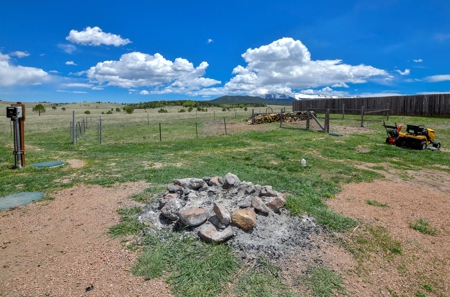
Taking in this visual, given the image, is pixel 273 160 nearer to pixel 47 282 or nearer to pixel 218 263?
pixel 218 263

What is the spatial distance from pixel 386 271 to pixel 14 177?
8376 mm

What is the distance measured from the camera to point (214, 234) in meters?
3.47

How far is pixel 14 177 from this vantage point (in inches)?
270

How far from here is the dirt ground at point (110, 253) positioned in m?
2.77

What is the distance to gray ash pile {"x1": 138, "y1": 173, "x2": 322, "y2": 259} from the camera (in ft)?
11.2

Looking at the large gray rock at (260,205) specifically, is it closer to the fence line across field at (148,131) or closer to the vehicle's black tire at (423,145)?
the vehicle's black tire at (423,145)

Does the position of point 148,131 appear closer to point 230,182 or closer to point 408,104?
point 230,182

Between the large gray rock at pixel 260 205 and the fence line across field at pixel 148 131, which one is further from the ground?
the fence line across field at pixel 148 131

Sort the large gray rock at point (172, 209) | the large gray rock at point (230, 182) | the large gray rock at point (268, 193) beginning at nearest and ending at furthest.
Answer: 1. the large gray rock at point (172, 209)
2. the large gray rock at point (268, 193)
3. the large gray rock at point (230, 182)

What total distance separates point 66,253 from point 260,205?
8.78 ft

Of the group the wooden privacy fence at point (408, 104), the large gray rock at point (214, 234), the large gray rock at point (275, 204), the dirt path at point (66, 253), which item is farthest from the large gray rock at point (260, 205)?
the wooden privacy fence at point (408, 104)

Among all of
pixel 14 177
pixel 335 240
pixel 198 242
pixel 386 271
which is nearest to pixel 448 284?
pixel 386 271

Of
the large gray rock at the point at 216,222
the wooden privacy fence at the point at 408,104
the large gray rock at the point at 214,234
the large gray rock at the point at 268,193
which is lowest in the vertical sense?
the large gray rock at the point at 214,234

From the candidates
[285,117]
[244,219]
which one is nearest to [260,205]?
[244,219]
